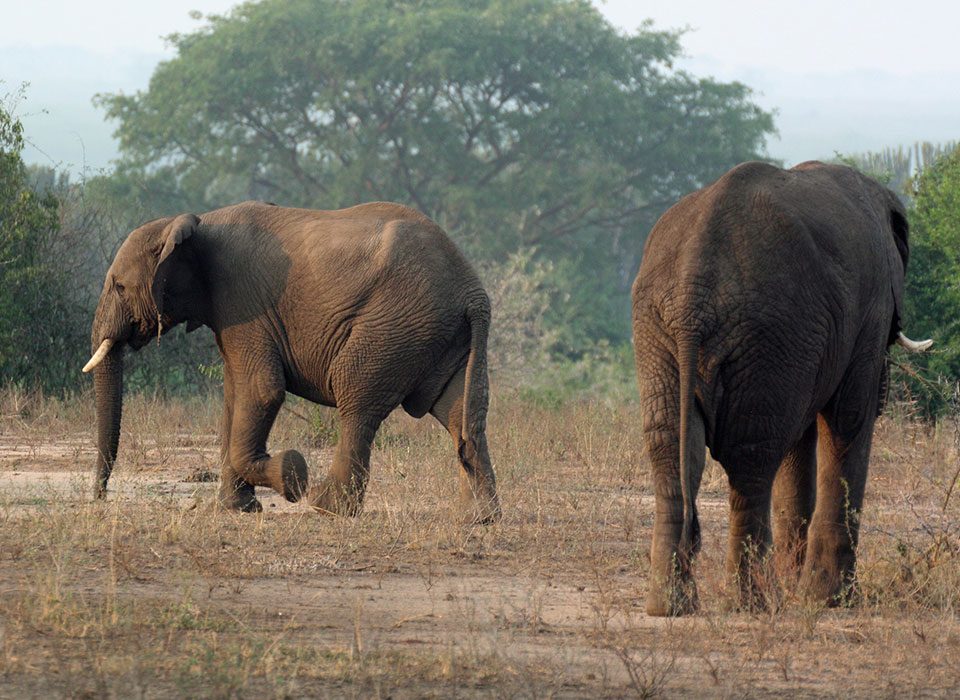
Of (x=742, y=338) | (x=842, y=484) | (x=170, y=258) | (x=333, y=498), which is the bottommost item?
(x=333, y=498)

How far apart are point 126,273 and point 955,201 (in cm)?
1002

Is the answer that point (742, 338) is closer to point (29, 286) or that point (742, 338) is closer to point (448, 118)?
point (29, 286)

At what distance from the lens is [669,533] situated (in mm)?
6477

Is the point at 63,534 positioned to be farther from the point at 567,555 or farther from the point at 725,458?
the point at 725,458

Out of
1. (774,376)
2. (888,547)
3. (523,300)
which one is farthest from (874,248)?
(523,300)

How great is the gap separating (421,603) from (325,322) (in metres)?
3.18

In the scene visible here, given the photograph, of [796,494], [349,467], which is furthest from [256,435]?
[796,494]

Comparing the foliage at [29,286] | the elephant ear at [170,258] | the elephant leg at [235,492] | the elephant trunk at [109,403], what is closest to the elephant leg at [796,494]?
the elephant leg at [235,492]

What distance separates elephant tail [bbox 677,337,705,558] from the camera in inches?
247

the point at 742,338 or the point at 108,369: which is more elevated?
the point at 742,338

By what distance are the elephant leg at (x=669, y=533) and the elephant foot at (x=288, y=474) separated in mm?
3671

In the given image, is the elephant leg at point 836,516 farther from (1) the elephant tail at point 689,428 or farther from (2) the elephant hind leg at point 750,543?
(1) the elephant tail at point 689,428

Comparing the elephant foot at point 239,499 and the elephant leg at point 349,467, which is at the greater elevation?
the elephant leg at point 349,467

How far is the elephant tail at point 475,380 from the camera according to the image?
966 cm
